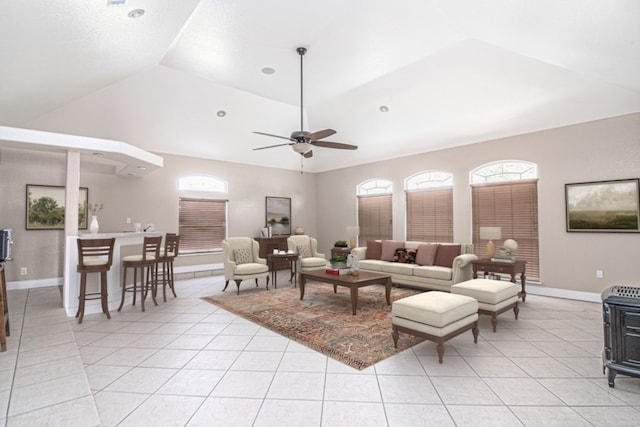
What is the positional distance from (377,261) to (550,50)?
450cm

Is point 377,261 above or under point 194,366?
above

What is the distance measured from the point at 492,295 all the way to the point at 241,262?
15.4 feet

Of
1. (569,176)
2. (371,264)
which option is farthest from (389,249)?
(569,176)

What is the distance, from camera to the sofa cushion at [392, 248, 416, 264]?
643 centimetres

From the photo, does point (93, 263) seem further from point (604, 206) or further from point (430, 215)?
point (604, 206)

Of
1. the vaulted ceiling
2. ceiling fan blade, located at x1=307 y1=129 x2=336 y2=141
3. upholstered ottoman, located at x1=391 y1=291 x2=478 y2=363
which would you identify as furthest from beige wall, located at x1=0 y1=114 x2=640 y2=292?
ceiling fan blade, located at x1=307 y1=129 x2=336 y2=141

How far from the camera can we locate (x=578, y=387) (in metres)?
2.61

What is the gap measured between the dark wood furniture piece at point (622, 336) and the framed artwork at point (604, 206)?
2863mm

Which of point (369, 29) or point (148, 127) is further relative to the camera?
point (148, 127)

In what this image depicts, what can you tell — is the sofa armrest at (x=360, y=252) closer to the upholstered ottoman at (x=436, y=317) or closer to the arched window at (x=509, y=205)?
the arched window at (x=509, y=205)

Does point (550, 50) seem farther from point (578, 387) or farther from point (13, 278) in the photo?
point (13, 278)

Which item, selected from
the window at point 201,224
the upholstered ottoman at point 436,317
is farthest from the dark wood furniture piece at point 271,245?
the upholstered ottoman at point 436,317

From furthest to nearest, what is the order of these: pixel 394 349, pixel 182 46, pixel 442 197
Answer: pixel 442 197, pixel 182 46, pixel 394 349

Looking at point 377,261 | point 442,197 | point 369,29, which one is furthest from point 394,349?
point 442,197
